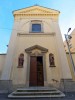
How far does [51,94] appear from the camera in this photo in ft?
30.7

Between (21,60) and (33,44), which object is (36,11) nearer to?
(33,44)

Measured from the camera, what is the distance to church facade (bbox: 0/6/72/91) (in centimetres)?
1235

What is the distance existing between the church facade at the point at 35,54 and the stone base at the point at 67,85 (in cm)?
24

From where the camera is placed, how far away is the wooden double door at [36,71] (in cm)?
1256

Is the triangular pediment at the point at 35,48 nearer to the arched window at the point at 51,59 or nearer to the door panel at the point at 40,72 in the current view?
the arched window at the point at 51,59

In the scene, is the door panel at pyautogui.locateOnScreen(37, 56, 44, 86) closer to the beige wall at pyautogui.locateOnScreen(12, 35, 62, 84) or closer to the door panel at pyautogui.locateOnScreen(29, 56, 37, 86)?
the door panel at pyautogui.locateOnScreen(29, 56, 37, 86)

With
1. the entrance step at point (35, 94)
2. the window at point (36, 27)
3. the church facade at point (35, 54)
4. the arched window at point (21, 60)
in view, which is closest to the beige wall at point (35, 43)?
the church facade at point (35, 54)

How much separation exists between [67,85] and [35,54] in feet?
14.2

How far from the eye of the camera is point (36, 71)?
12984 millimetres

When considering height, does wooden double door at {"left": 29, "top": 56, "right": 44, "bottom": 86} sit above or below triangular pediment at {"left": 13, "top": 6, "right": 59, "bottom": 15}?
below

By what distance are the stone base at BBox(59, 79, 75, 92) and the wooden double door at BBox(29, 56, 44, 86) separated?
1.86 meters

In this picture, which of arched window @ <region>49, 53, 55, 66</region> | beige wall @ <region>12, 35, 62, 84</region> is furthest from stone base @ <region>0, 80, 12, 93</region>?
arched window @ <region>49, 53, 55, 66</region>

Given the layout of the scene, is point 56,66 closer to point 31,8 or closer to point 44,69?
point 44,69

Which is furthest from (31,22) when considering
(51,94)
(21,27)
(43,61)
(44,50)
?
(51,94)
